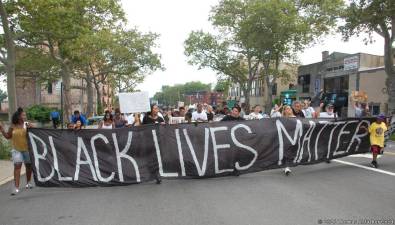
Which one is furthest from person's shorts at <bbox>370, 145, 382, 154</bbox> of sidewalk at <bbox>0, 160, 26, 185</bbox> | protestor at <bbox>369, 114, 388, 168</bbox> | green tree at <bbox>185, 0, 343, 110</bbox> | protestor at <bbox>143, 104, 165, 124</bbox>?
green tree at <bbox>185, 0, 343, 110</bbox>

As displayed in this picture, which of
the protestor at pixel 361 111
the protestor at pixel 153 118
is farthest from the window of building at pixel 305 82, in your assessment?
the protestor at pixel 153 118

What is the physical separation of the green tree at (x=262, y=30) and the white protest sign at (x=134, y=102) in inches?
930

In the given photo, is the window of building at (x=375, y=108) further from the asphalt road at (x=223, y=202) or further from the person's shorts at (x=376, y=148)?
the asphalt road at (x=223, y=202)

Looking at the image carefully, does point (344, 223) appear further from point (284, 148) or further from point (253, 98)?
point (253, 98)

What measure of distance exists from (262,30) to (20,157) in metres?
30.7

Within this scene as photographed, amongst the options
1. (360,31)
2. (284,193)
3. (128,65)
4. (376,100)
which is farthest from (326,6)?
(284,193)

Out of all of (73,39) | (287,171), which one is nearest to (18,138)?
(287,171)

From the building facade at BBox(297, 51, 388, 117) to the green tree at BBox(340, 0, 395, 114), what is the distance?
10.1 meters

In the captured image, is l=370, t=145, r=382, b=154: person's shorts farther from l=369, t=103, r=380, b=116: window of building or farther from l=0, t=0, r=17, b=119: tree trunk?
l=369, t=103, r=380, b=116: window of building

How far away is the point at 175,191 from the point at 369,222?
3465mm

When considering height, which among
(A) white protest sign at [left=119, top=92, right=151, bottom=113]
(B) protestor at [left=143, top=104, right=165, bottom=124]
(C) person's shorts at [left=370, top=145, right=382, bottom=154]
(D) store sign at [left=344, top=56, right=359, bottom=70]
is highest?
(D) store sign at [left=344, top=56, right=359, bottom=70]

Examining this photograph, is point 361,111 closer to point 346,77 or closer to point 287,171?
A: point 287,171

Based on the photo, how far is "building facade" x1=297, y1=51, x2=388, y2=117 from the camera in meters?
34.1

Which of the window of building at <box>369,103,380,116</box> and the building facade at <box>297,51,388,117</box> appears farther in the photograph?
the building facade at <box>297,51,388,117</box>
